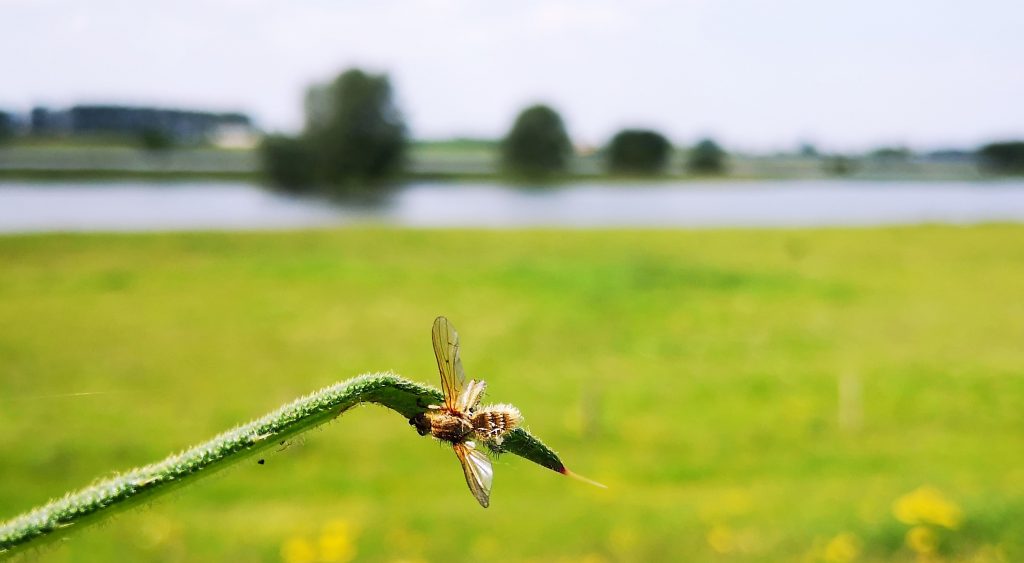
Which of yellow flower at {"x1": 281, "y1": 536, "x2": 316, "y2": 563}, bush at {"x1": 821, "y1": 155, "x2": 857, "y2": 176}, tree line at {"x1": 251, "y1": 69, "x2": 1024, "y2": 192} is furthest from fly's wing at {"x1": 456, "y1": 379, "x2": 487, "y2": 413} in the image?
bush at {"x1": 821, "y1": 155, "x2": 857, "y2": 176}

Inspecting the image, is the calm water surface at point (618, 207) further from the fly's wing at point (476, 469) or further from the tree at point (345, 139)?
the fly's wing at point (476, 469)

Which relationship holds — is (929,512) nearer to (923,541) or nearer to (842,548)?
(923,541)

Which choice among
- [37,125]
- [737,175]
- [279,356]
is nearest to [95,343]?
[279,356]

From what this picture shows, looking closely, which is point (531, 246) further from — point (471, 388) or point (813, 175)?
point (471, 388)

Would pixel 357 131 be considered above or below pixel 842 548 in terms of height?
above

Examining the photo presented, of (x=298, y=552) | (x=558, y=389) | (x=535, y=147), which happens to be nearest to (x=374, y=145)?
(x=535, y=147)

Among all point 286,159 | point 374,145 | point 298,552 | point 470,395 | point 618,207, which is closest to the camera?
point 470,395

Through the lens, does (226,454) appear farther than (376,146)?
No
